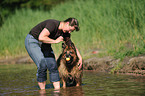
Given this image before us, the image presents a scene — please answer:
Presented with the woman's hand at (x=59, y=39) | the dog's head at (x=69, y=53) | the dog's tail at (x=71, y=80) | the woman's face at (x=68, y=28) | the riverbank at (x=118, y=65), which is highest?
the woman's face at (x=68, y=28)

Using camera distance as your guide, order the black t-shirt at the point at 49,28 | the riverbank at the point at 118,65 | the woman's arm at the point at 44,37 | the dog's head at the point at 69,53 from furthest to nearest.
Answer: the riverbank at the point at 118,65 → the dog's head at the point at 69,53 → the black t-shirt at the point at 49,28 → the woman's arm at the point at 44,37

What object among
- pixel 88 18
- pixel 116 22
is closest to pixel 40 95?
pixel 116 22

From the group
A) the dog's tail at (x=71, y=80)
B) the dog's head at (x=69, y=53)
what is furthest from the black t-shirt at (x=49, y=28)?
the dog's tail at (x=71, y=80)

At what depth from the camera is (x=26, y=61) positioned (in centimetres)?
1428

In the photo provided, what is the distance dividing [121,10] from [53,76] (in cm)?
556

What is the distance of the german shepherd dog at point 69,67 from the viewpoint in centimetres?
626

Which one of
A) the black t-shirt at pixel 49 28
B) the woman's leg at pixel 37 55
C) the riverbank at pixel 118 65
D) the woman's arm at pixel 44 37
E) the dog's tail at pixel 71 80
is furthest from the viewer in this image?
the riverbank at pixel 118 65

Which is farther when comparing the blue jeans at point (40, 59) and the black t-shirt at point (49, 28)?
the blue jeans at point (40, 59)

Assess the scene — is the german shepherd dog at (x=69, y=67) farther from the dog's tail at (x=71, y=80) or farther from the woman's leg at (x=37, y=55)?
the woman's leg at (x=37, y=55)

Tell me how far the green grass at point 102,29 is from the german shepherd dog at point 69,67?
2.91 meters

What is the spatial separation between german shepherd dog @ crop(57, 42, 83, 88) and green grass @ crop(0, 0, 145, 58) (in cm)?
291

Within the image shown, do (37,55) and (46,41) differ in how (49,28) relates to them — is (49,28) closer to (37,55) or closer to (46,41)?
(46,41)

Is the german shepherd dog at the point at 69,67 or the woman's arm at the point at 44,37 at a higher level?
the woman's arm at the point at 44,37

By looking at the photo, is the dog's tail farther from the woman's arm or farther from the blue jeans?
the woman's arm
